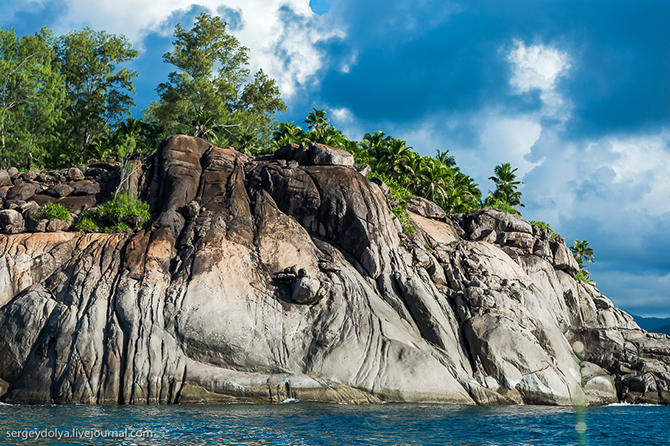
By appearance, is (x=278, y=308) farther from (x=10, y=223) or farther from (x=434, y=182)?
(x=434, y=182)

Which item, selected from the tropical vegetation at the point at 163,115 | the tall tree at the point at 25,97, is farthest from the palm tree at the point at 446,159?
the tall tree at the point at 25,97

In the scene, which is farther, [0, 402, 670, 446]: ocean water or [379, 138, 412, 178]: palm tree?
[379, 138, 412, 178]: palm tree

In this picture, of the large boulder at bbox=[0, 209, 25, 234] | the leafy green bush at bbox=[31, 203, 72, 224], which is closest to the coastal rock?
the leafy green bush at bbox=[31, 203, 72, 224]

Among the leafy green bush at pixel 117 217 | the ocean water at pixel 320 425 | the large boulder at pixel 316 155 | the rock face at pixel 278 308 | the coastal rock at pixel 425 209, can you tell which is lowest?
the ocean water at pixel 320 425

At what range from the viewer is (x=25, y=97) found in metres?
43.9

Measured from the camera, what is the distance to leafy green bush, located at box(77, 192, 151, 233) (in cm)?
2952

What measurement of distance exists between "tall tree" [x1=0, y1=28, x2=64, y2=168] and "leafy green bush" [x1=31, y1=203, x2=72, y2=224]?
645 inches

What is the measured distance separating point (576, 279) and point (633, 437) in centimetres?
2111

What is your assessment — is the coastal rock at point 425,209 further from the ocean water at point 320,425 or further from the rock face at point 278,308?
the ocean water at point 320,425

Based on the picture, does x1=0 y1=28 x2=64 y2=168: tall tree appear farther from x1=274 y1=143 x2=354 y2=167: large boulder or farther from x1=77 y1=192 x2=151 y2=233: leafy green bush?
x1=274 y1=143 x2=354 y2=167: large boulder

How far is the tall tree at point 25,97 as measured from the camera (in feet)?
141

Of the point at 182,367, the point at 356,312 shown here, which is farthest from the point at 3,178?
the point at 356,312

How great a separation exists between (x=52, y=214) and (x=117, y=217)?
11.5 feet

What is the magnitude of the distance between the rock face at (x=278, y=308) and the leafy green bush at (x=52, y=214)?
1.37 m
